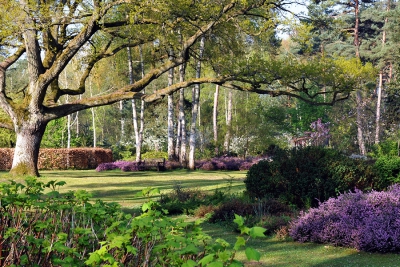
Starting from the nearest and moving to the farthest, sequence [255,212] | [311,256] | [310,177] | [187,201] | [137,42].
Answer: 1. [311,256]
2. [255,212]
3. [310,177]
4. [187,201]
5. [137,42]

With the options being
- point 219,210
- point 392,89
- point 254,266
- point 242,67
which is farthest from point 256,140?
point 254,266

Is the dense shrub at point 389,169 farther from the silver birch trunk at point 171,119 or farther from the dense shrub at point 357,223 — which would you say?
the silver birch trunk at point 171,119

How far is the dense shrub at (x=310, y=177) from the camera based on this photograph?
406 inches

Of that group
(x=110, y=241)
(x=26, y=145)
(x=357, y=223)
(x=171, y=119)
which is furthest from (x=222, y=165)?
(x=110, y=241)

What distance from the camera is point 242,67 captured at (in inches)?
657

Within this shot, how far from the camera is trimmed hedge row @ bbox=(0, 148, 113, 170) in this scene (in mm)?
29567

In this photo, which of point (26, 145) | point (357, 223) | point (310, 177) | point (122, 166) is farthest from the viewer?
point (122, 166)

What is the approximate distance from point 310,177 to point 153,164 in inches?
690

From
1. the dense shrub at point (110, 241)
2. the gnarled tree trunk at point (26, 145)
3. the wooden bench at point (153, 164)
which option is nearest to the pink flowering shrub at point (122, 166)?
the wooden bench at point (153, 164)

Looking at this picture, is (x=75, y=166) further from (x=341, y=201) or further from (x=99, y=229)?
(x=99, y=229)

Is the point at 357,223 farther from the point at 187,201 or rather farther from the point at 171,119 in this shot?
the point at 171,119

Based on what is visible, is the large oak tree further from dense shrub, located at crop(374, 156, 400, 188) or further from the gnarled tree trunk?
dense shrub, located at crop(374, 156, 400, 188)

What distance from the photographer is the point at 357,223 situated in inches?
282

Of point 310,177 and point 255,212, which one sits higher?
point 310,177
